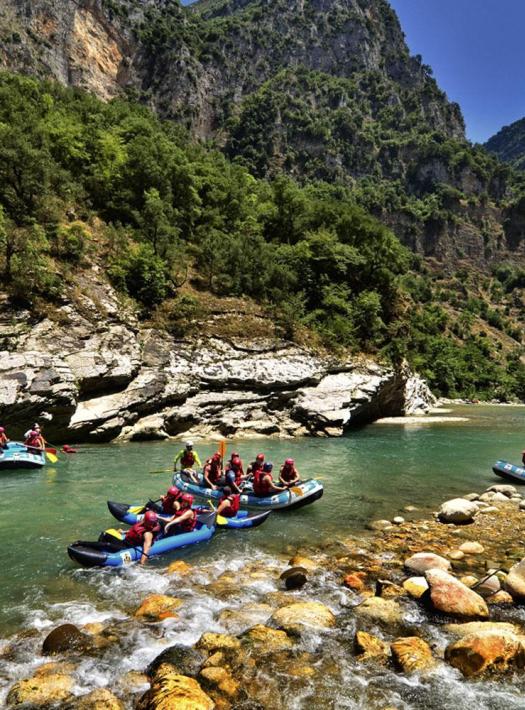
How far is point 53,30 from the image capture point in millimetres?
78562

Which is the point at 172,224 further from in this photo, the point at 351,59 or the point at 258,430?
the point at 351,59

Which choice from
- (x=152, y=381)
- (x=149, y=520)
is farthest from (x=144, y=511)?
(x=152, y=381)

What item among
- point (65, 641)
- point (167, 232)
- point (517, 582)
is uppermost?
point (167, 232)

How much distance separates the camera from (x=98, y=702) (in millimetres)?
4613

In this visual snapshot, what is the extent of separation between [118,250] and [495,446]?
2456 centimetres

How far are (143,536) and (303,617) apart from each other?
3620mm

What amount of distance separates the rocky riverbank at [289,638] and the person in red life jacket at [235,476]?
3596 millimetres

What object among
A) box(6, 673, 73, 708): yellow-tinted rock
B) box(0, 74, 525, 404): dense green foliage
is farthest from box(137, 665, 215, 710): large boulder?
box(0, 74, 525, 404): dense green foliage

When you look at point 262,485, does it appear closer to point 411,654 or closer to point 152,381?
point 411,654

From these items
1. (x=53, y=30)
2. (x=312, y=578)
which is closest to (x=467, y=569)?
(x=312, y=578)

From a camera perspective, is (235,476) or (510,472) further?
(510,472)

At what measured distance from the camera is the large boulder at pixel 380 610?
6.37 metres

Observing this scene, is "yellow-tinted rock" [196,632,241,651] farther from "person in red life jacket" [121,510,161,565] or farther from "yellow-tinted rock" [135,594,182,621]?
"person in red life jacket" [121,510,161,565]

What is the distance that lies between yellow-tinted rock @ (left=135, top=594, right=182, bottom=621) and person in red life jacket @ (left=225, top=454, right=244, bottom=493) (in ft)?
17.4
